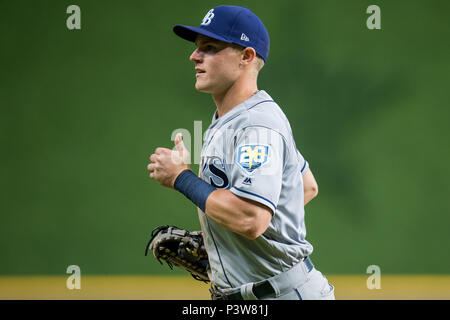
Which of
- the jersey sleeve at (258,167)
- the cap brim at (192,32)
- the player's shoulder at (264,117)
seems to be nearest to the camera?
the jersey sleeve at (258,167)

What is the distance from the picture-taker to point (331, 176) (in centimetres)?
667

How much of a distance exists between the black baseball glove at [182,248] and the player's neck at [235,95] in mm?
645

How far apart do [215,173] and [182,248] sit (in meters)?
0.58

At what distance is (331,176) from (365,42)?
5.32ft

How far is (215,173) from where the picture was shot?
226 cm

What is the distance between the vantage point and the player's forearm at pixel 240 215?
203 cm

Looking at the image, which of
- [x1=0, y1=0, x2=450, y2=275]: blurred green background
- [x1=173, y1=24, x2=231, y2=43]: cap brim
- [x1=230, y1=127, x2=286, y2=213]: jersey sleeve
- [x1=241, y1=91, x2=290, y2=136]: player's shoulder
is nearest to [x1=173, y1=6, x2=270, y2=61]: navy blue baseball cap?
[x1=173, y1=24, x2=231, y2=43]: cap brim

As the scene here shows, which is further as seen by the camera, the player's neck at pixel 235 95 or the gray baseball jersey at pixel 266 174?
the player's neck at pixel 235 95

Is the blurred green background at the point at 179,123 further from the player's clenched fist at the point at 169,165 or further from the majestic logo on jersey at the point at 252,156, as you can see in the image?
the majestic logo on jersey at the point at 252,156

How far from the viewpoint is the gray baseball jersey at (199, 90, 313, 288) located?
6.82 ft

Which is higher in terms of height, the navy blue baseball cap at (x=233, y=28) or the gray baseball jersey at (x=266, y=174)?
the navy blue baseball cap at (x=233, y=28)

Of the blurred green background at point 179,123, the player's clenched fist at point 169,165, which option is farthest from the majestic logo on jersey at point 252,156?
the blurred green background at point 179,123

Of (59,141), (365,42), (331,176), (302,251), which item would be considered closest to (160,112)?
(59,141)

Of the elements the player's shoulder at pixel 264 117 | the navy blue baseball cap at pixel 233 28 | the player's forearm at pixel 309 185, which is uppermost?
the navy blue baseball cap at pixel 233 28
